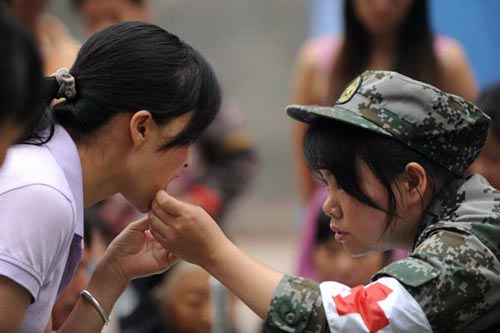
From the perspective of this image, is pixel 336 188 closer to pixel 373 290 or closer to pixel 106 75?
pixel 373 290

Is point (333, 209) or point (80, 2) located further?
point (80, 2)

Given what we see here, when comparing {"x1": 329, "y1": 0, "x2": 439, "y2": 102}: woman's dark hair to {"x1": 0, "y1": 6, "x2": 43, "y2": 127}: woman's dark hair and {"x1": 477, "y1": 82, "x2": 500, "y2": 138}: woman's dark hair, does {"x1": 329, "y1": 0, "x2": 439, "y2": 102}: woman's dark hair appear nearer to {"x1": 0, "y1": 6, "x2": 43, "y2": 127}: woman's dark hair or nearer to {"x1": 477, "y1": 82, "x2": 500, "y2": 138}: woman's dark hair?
{"x1": 477, "y1": 82, "x2": 500, "y2": 138}: woman's dark hair

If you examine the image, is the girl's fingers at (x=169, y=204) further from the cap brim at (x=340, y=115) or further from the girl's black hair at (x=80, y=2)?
the girl's black hair at (x=80, y=2)

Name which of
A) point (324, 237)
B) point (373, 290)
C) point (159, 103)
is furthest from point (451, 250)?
point (324, 237)

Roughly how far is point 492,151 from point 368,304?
189 cm

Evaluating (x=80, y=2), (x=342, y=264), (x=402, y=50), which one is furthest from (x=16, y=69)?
(x=80, y=2)

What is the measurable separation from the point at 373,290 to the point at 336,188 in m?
0.33

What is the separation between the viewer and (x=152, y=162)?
270cm

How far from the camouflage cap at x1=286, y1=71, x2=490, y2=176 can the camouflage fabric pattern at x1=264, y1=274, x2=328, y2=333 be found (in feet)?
1.25

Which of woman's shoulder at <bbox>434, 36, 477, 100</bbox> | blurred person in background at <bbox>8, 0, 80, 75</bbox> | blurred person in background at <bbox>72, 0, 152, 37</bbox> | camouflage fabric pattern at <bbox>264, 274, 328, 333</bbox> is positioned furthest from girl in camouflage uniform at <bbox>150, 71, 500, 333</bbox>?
Result: blurred person in background at <bbox>72, 0, 152, 37</bbox>

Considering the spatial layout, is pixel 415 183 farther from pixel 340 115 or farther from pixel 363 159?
pixel 340 115

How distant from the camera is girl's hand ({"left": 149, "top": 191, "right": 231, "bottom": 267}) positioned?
8.36ft

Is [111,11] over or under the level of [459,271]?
under

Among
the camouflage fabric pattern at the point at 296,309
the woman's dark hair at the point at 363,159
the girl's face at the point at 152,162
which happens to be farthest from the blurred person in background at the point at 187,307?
the camouflage fabric pattern at the point at 296,309
